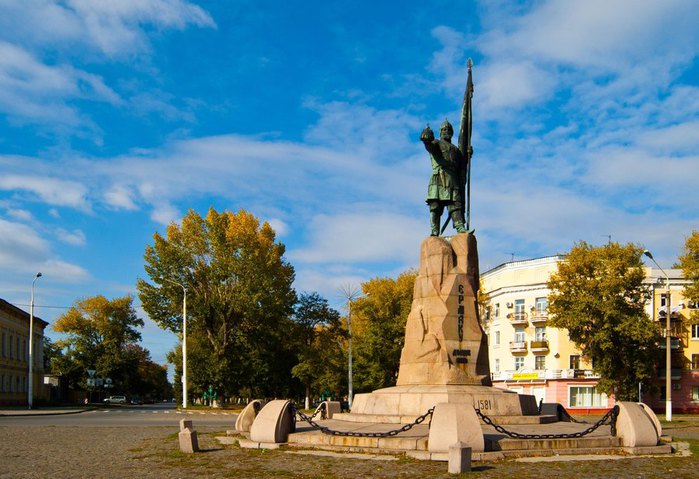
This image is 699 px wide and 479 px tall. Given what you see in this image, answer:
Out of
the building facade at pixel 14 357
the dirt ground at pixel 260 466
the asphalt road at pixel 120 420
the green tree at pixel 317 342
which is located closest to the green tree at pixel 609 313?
the green tree at pixel 317 342

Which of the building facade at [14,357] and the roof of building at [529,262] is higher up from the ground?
the roof of building at [529,262]

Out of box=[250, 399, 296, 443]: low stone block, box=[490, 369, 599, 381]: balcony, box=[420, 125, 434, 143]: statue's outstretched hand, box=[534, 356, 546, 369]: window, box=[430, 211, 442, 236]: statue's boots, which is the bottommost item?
box=[490, 369, 599, 381]: balcony

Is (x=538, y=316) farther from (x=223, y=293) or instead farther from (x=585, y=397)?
(x=223, y=293)

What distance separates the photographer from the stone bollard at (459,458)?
1042 centimetres

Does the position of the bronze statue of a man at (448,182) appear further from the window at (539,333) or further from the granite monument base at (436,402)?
the window at (539,333)

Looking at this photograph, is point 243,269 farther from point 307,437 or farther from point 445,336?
point 307,437

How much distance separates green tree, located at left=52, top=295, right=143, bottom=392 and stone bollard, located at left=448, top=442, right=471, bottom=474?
6207 cm

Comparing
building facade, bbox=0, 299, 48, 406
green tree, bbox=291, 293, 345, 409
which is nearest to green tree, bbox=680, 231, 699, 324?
green tree, bbox=291, 293, 345, 409

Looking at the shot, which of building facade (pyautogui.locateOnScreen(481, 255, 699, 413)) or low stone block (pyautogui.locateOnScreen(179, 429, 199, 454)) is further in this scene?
building facade (pyautogui.locateOnScreen(481, 255, 699, 413))

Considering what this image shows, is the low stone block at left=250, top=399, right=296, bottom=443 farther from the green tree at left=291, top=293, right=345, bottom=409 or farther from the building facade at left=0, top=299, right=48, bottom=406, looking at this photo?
the building facade at left=0, top=299, right=48, bottom=406

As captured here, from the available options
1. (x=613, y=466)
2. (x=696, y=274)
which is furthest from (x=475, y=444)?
(x=696, y=274)

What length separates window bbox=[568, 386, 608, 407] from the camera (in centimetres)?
5319

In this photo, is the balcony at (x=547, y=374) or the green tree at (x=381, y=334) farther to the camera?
the balcony at (x=547, y=374)

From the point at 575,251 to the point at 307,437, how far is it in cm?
3922
